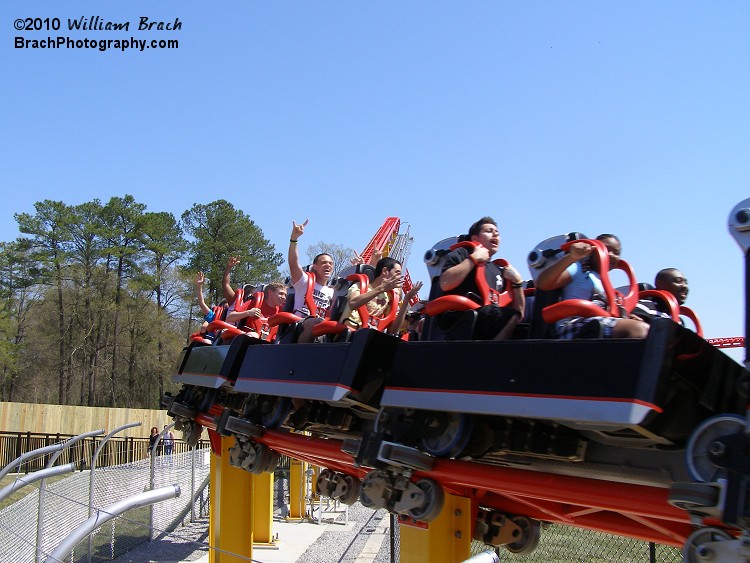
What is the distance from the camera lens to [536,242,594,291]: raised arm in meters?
2.97

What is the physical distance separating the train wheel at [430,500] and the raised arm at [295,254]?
2.33 metres

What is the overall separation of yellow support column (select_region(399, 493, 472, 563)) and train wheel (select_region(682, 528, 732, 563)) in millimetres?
1556

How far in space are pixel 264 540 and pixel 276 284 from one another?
440 centimetres

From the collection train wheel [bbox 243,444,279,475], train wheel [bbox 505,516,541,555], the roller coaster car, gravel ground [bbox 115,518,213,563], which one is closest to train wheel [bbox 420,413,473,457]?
the roller coaster car

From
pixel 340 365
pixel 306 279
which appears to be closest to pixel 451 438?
pixel 340 365

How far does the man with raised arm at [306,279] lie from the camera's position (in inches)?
216

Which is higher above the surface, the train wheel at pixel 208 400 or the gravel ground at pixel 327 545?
the train wheel at pixel 208 400

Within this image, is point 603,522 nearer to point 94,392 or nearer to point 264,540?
point 264,540

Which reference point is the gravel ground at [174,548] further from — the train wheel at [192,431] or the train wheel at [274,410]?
the train wheel at [274,410]

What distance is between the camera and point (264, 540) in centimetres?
995

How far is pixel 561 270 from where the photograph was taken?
120 inches

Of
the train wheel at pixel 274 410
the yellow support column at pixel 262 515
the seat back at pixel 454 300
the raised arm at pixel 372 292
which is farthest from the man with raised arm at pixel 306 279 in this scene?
the yellow support column at pixel 262 515

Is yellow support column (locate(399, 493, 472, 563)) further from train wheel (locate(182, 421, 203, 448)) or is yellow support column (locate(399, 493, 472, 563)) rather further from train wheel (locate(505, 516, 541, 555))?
train wheel (locate(182, 421, 203, 448))

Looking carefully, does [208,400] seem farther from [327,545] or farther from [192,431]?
[327,545]
